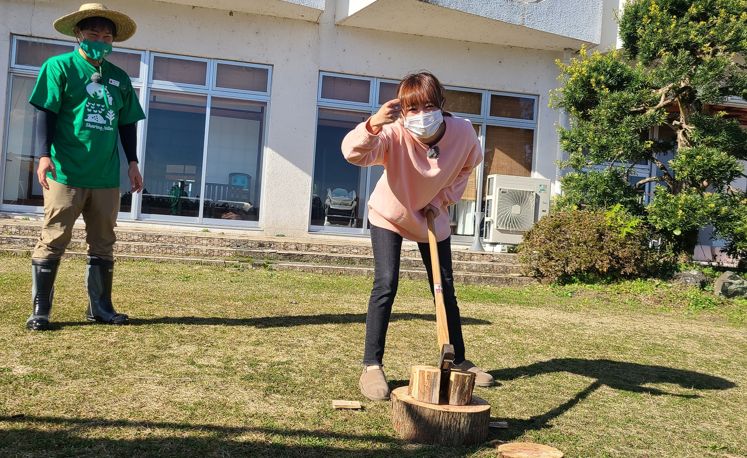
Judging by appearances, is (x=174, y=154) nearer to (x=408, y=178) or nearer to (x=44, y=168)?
(x=44, y=168)

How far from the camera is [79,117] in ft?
15.9

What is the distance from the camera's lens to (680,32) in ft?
33.6

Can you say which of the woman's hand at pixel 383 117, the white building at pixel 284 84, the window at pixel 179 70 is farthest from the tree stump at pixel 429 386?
the window at pixel 179 70

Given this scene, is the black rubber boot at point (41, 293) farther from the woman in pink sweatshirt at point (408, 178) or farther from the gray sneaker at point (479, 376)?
the gray sneaker at point (479, 376)

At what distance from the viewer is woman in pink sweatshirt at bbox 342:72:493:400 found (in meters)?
3.71

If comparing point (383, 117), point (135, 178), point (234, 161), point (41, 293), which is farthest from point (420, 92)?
point (234, 161)

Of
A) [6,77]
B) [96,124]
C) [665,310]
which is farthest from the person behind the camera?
[6,77]

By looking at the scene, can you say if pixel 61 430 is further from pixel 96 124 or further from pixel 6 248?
pixel 6 248

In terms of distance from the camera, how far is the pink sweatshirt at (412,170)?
12.4ft

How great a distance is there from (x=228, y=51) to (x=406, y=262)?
513 centimetres

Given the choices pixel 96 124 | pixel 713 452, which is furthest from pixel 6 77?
pixel 713 452

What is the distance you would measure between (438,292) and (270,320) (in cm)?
238

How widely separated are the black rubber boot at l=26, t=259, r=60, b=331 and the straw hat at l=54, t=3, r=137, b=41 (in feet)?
5.42

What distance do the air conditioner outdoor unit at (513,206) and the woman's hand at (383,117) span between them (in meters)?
8.99
